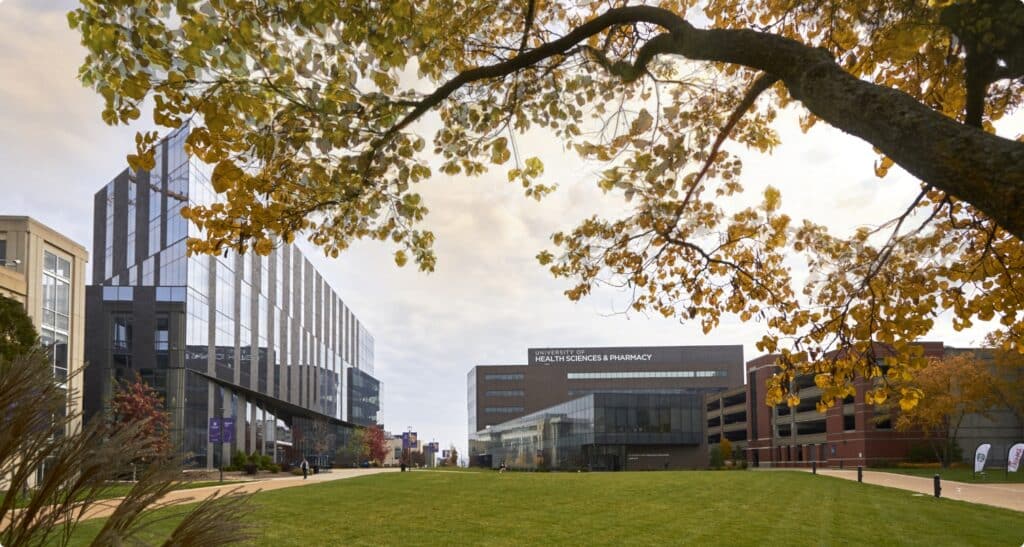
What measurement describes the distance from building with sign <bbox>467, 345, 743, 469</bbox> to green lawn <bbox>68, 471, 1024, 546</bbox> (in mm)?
55334

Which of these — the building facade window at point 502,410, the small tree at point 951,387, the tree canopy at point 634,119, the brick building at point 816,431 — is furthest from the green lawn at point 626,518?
the building facade window at point 502,410

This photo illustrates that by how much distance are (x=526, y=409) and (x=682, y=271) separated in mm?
121846

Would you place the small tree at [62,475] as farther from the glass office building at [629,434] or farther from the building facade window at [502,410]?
the building facade window at [502,410]

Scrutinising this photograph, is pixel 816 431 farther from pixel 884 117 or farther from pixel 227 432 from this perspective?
pixel 884 117

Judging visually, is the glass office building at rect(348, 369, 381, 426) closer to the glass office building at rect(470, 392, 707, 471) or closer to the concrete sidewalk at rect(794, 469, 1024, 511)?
the glass office building at rect(470, 392, 707, 471)

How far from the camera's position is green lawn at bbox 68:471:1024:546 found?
17203 mm

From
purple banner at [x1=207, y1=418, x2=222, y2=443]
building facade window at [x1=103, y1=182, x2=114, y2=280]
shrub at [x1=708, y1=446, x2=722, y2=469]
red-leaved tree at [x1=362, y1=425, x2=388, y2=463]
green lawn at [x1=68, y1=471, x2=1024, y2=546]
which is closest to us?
green lawn at [x1=68, y1=471, x2=1024, y2=546]

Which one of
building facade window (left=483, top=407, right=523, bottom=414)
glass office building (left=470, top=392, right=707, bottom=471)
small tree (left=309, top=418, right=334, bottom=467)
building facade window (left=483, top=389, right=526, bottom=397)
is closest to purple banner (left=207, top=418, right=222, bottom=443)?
small tree (left=309, top=418, right=334, bottom=467)

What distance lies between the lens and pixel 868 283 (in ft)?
30.7

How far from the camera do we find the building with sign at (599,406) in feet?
286

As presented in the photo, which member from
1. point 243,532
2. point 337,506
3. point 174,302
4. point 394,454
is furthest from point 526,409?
point 243,532

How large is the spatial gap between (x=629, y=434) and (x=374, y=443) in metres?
39.1

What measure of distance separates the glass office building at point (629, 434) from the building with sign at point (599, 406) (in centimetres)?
10

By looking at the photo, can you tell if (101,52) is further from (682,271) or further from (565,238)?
(682,271)
